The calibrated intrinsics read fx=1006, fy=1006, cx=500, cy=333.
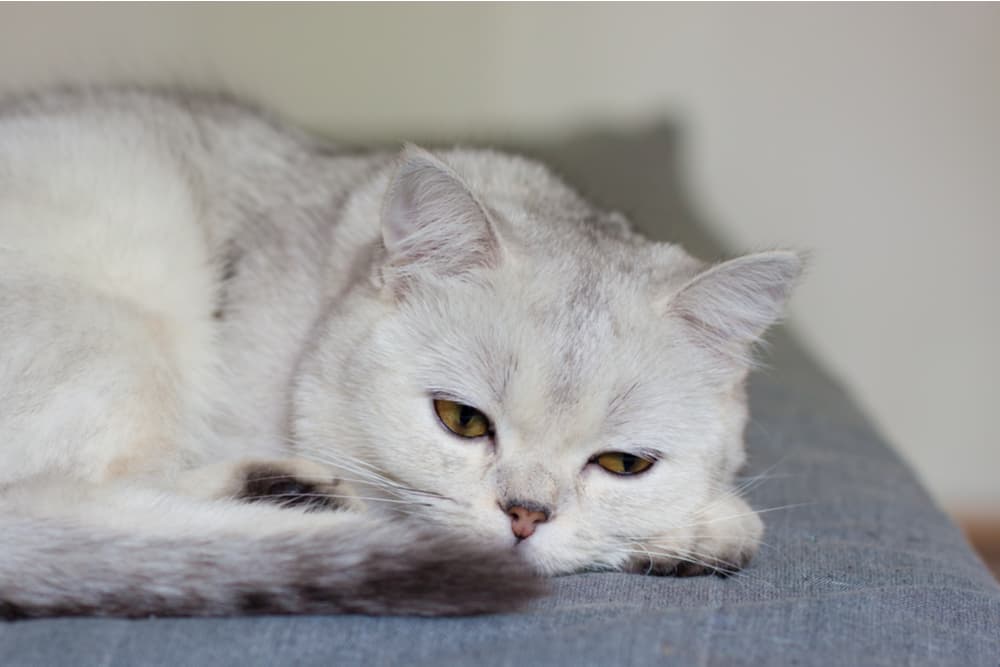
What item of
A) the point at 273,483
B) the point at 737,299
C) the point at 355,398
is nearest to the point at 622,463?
the point at 737,299

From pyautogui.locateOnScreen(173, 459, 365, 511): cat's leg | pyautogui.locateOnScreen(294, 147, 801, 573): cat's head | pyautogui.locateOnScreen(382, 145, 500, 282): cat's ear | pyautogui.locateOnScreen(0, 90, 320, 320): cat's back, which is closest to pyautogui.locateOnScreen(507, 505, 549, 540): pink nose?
pyautogui.locateOnScreen(294, 147, 801, 573): cat's head

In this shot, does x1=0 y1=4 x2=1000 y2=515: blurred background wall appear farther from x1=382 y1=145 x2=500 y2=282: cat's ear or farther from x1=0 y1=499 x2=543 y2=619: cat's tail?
x1=0 y1=499 x2=543 y2=619: cat's tail

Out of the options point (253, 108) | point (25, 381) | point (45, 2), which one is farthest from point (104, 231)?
point (45, 2)

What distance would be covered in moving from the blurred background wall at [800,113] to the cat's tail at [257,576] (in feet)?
7.63

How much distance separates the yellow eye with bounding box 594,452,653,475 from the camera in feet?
4.61

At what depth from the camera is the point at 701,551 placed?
1444 mm

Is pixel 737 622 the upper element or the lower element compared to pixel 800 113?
lower

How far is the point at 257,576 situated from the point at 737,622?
550mm

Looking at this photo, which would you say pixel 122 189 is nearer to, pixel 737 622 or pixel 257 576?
pixel 257 576

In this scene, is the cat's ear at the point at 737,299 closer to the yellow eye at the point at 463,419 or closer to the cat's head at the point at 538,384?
the cat's head at the point at 538,384

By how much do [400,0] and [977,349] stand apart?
2.32 m

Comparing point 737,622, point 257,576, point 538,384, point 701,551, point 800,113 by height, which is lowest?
point 257,576

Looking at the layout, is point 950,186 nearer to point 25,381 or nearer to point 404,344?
point 404,344

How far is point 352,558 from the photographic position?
1.15 m
